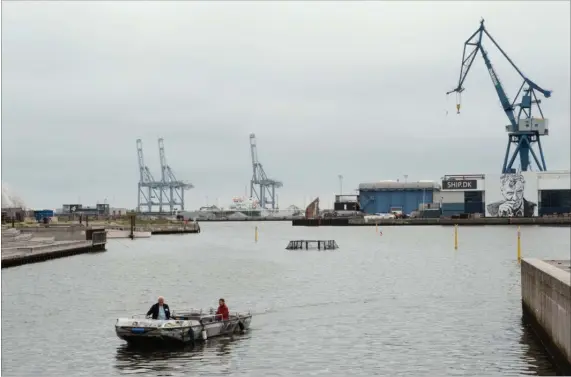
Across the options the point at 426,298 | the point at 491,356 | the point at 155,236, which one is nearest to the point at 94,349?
the point at 491,356

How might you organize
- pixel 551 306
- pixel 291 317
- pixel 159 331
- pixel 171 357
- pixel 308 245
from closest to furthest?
pixel 551 306 → pixel 171 357 → pixel 159 331 → pixel 291 317 → pixel 308 245

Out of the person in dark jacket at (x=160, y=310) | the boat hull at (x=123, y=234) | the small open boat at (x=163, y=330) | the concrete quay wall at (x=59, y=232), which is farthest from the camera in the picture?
the boat hull at (x=123, y=234)

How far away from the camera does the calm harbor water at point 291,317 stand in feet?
109

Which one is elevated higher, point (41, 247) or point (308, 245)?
point (41, 247)

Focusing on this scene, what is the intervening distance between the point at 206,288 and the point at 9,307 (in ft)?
56.8

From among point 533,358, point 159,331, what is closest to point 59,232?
point 159,331

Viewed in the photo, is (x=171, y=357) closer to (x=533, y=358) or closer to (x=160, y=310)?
(x=160, y=310)

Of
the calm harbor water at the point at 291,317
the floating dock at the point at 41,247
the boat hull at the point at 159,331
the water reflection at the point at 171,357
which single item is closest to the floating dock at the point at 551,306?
the calm harbor water at the point at 291,317

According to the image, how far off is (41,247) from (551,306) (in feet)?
244

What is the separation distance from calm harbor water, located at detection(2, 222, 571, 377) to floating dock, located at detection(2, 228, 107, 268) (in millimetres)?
1566

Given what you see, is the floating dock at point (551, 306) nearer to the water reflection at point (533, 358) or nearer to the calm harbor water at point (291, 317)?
the water reflection at point (533, 358)

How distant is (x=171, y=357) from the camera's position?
34.2 metres

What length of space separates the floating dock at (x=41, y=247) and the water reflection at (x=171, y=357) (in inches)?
1870

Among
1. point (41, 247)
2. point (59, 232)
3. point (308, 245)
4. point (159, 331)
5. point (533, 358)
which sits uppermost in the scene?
point (59, 232)
